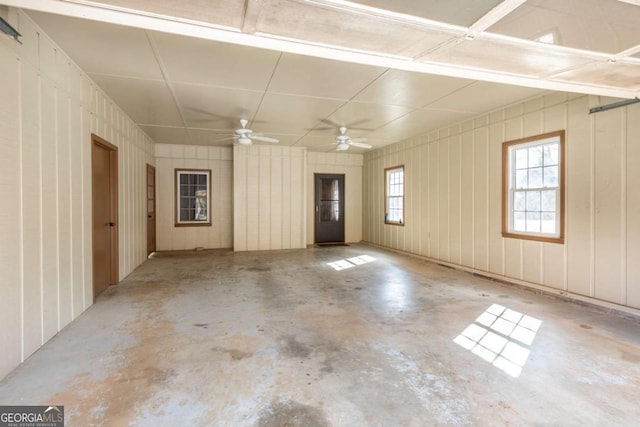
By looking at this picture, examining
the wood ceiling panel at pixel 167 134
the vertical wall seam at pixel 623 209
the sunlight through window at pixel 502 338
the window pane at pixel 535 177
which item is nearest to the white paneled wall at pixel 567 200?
the vertical wall seam at pixel 623 209

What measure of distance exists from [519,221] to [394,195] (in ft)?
12.0

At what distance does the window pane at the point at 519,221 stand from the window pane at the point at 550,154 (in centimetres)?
85

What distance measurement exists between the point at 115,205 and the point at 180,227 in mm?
3748

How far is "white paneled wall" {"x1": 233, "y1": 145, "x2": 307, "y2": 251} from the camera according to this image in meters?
8.20

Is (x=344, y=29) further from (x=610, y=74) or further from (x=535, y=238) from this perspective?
(x=535, y=238)

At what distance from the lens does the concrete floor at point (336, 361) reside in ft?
6.44

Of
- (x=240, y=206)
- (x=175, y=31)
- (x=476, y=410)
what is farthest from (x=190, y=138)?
(x=476, y=410)

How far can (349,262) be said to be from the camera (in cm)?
A: 685

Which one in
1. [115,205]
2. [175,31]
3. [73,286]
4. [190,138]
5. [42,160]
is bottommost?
[73,286]

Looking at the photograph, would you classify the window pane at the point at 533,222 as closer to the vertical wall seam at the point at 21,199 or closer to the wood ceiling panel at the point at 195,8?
the wood ceiling panel at the point at 195,8

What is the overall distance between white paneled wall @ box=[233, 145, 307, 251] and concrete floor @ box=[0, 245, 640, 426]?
380cm

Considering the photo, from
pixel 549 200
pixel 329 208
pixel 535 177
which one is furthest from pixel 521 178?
pixel 329 208

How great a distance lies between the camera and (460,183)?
6.00 m

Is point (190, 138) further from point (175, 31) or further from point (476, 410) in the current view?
point (476, 410)
